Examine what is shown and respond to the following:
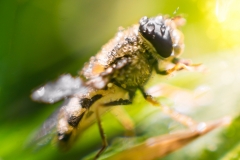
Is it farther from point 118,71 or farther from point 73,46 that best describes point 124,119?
point 73,46

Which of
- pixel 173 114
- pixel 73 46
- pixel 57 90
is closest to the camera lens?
pixel 57 90

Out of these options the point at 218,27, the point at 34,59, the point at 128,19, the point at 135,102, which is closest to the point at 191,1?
the point at 218,27

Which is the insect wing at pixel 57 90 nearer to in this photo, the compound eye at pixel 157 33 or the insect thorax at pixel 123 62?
the insect thorax at pixel 123 62

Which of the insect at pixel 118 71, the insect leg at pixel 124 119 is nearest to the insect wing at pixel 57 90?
the insect at pixel 118 71

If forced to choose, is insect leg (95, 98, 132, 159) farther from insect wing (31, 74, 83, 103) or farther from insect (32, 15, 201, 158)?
insect wing (31, 74, 83, 103)

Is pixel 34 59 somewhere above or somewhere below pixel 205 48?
above

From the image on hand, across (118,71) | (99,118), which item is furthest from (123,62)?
(99,118)

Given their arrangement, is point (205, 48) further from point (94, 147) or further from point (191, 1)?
point (94, 147)
